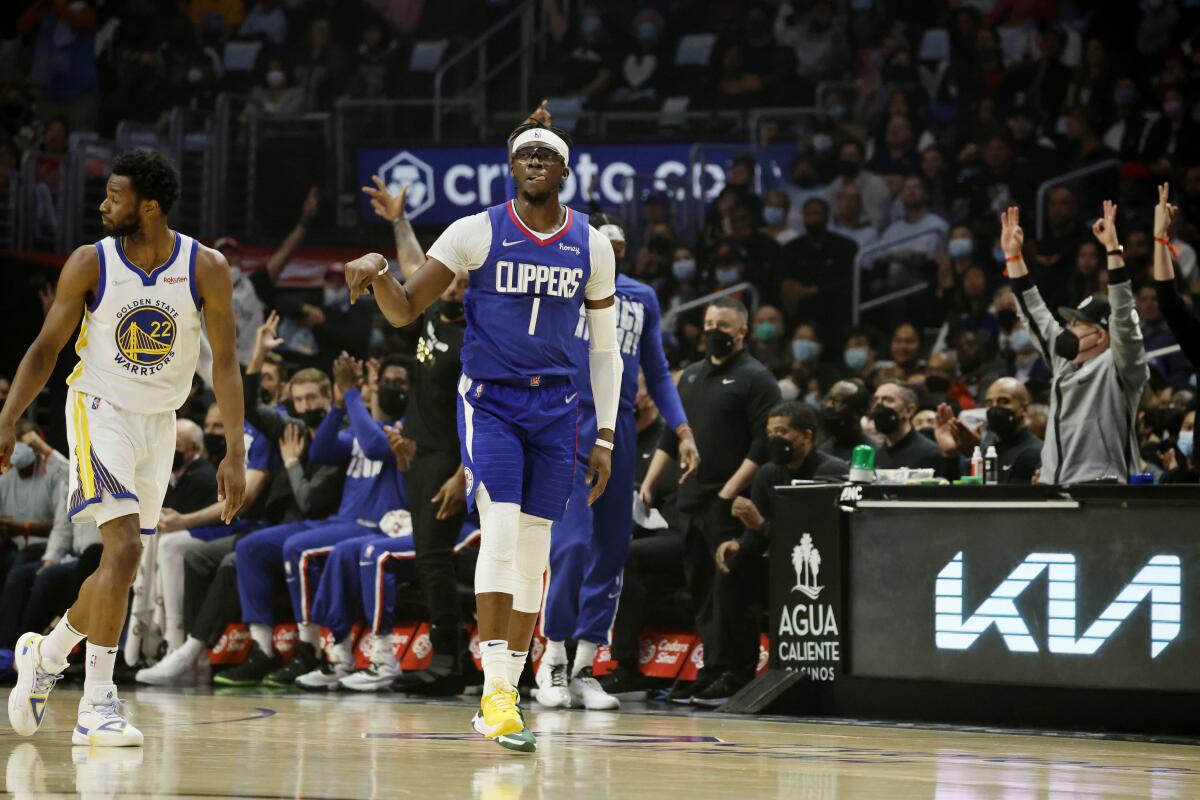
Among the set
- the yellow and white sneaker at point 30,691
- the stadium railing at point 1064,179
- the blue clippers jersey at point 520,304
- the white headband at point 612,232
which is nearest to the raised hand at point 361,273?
the blue clippers jersey at point 520,304

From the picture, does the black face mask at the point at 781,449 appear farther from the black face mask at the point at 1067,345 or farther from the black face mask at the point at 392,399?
the black face mask at the point at 392,399

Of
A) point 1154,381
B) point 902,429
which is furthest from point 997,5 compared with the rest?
point 902,429

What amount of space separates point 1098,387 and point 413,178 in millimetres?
10080

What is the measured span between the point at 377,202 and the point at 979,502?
116 inches

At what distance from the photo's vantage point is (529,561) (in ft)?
20.1

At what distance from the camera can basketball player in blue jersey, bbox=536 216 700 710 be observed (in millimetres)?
8203

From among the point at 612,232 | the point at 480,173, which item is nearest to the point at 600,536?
the point at 612,232

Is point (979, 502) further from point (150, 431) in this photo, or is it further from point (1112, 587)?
point (150, 431)

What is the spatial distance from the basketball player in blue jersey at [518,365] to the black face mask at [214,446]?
19.1ft

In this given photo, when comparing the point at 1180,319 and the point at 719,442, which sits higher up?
the point at 1180,319

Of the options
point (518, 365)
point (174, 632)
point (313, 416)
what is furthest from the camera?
point (313, 416)

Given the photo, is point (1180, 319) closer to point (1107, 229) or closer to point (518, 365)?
point (1107, 229)

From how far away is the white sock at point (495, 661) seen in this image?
5.80 meters

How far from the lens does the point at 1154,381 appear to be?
1102cm
